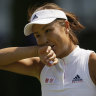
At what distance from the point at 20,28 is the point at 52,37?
4.31 meters

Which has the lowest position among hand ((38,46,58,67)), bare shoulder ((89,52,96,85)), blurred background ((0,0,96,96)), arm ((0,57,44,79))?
blurred background ((0,0,96,96))

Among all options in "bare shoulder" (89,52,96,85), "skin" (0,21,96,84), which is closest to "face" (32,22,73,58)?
"skin" (0,21,96,84)

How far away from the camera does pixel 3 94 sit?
26.8ft

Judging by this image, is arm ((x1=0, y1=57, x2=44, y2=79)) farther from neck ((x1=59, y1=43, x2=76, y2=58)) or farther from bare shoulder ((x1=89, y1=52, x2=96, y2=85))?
bare shoulder ((x1=89, y1=52, x2=96, y2=85))

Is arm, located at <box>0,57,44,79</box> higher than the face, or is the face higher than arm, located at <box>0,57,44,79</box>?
the face

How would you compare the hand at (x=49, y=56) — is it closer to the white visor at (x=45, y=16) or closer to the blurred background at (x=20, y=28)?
the white visor at (x=45, y=16)

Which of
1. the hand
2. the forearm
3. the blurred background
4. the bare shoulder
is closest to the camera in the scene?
the hand

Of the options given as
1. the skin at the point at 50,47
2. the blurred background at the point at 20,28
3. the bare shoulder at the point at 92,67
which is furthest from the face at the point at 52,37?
the blurred background at the point at 20,28

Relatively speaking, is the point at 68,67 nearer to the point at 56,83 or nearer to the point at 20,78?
the point at 56,83

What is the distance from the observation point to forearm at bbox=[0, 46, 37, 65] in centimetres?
373

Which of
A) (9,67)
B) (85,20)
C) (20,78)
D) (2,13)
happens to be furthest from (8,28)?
(9,67)

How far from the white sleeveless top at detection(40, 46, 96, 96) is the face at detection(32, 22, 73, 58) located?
0.36 ft

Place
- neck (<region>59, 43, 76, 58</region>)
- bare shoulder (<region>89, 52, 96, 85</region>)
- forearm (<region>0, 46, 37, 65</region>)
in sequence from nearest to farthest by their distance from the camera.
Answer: bare shoulder (<region>89, 52, 96, 85</region>) → forearm (<region>0, 46, 37, 65</region>) → neck (<region>59, 43, 76, 58</region>)

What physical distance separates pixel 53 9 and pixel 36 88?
3954 millimetres
